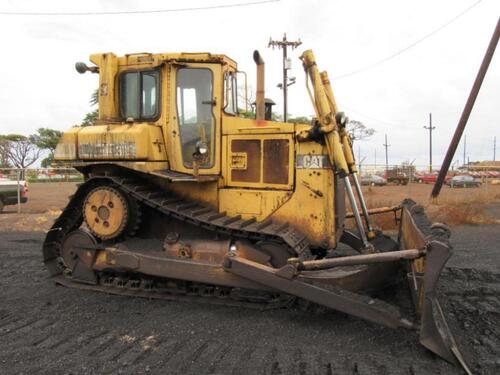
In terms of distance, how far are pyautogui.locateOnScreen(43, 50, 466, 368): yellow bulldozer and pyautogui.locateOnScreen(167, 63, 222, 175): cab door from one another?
1cm

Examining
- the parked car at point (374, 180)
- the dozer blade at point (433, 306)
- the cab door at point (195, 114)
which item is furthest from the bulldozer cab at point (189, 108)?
the parked car at point (374, 180)

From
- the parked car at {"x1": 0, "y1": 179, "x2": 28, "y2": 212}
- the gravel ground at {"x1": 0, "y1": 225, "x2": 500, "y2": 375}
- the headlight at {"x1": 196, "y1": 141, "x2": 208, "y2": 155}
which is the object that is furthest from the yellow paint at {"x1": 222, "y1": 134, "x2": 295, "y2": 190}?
the parked car at {"x1": 0, "y1": 179, "x2": 28, "y2": 212}

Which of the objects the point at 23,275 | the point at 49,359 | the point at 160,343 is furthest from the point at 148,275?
the point at 23,275

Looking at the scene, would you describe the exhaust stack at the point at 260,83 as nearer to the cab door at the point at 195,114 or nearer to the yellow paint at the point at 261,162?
the yellow paint at the point at 261,162

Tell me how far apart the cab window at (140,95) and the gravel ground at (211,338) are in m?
2.37

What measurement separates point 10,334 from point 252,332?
8.00ft

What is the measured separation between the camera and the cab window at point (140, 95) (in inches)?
229

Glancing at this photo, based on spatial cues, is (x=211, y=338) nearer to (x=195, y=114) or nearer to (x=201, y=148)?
(x=201, y=148)

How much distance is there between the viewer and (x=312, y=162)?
17.3 ft

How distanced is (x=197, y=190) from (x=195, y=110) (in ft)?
3.34

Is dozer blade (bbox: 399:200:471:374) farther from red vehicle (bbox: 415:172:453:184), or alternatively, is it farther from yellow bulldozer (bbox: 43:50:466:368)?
red vehicle (bbox: 415:172:453:184)

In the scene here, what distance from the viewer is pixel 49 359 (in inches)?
156

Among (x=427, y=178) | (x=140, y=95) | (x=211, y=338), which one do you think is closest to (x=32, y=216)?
(x=140, y=95)

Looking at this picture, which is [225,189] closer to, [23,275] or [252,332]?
[252,332]
